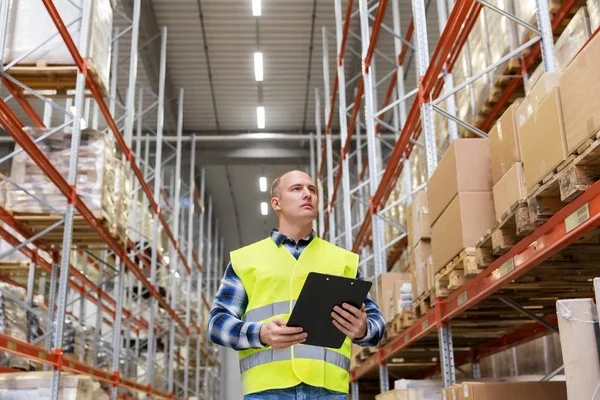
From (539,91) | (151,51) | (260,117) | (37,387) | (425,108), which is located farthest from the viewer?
(260,117)

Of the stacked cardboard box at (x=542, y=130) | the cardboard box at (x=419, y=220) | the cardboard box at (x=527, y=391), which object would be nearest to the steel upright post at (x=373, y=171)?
the cardboard box at (x=419, y=220)

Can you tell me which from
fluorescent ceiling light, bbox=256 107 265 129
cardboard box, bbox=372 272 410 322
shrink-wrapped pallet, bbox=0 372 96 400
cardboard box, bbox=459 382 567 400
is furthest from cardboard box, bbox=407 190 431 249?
fluorescent ceiling light, bbox=256 107 265 129

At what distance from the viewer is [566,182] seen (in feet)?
10.3

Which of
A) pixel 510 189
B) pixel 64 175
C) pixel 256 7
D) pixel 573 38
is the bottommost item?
pixel 510 189

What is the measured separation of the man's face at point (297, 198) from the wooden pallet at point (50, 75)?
562 centimetres

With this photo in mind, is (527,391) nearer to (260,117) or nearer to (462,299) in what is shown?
(462,299)

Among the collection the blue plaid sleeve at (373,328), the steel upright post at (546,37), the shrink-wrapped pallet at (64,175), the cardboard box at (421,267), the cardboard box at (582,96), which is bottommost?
the blue plaid sleeve at (373,328)

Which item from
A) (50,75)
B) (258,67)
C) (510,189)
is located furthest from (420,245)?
(258,67)

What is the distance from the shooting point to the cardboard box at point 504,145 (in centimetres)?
418

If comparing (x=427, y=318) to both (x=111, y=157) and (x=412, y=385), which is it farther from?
(x=111, y=157)

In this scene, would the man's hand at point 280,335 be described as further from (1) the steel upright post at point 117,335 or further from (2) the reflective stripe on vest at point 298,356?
(1) the steel upright post at point 117,335

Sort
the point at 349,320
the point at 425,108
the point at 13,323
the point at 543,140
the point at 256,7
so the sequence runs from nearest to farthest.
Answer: the point at 349,320 < the point at 543,140 < the point at 425,108 < the point at 13,323 < the point at 256,7

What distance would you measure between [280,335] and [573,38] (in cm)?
381

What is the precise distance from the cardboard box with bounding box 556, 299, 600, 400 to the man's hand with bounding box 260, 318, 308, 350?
41.0 inches
